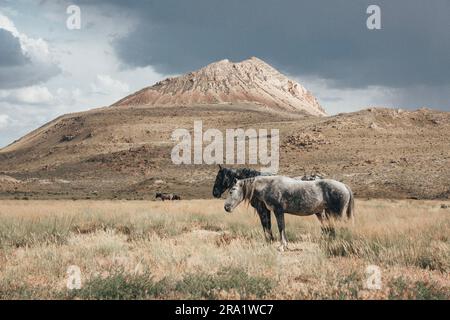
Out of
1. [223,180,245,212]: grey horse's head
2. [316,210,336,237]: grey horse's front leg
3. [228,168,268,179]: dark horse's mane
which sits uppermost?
[228,168,268,179]: dark horse's mane

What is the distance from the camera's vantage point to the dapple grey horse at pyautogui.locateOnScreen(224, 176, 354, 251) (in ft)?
40.8

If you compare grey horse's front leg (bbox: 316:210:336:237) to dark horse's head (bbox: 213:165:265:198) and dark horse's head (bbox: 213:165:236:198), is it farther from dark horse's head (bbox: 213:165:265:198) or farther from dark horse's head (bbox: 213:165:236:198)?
dark horse's head (bbox: 213:165:236:198)

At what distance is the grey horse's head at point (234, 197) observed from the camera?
12789mm

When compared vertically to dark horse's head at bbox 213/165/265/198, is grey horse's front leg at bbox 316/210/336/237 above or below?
below

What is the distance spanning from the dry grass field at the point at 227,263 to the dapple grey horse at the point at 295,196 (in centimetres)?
59

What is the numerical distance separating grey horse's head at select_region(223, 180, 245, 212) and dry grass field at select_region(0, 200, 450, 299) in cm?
89

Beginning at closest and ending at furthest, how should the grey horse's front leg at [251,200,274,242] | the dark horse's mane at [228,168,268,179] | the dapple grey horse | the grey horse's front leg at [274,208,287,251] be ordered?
the grey horse's front leg at [274,208,287,251] < the dapple grey horse < the grey horse's front leg at [251,200,274,242] < the dark horse's mane at [228,168,268,179]

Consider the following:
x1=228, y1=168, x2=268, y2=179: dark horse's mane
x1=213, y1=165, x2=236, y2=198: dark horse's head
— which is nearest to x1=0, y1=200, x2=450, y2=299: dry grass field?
x1=213, y1=165, x2=236, y2=198: dark horse's head

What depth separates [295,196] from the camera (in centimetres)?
1244

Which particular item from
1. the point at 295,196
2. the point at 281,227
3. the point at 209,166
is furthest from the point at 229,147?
the point at 281,227

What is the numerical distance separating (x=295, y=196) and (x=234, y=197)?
5.05ft
